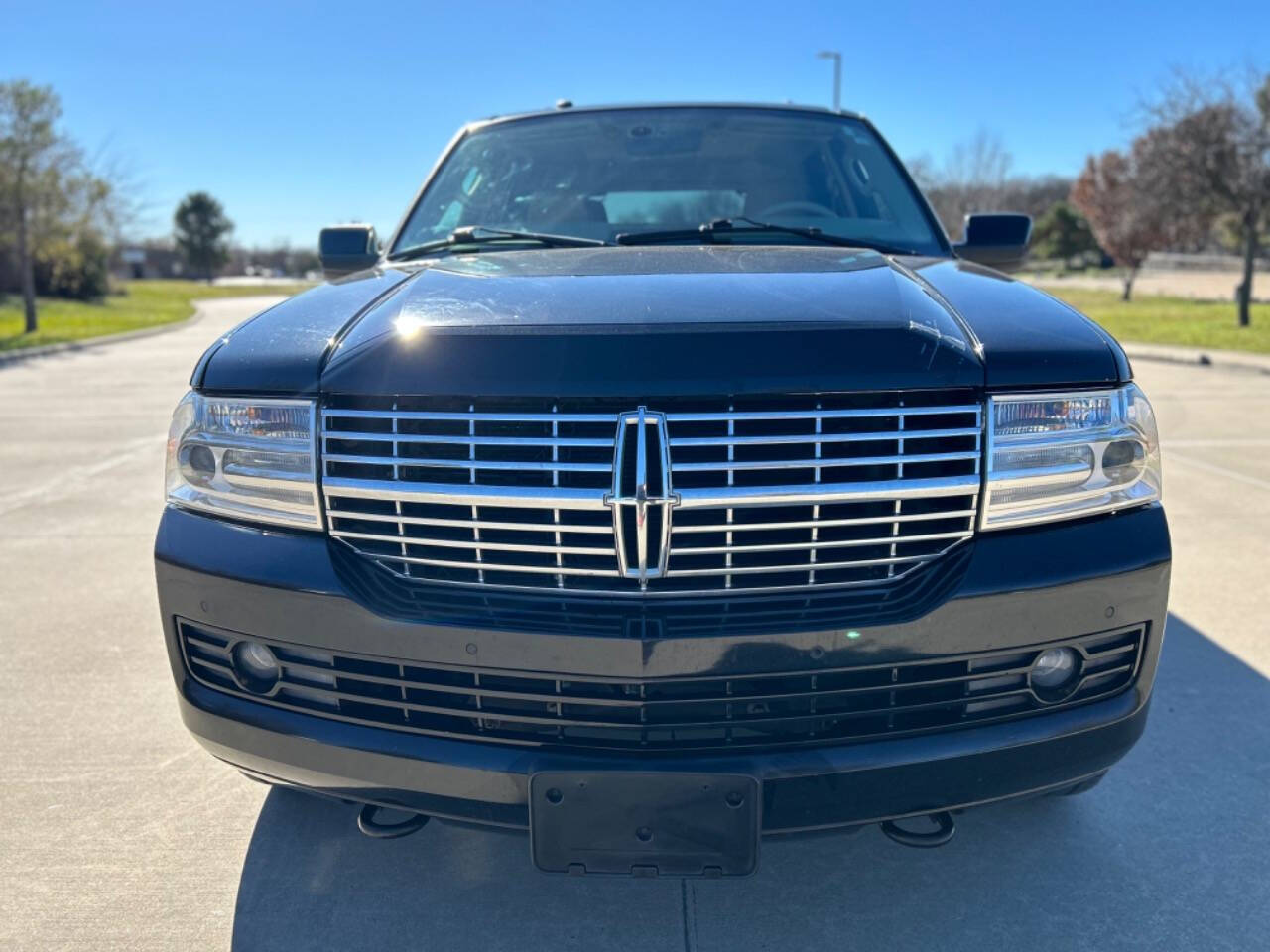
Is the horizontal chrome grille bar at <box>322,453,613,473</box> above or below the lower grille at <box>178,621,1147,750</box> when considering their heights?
above

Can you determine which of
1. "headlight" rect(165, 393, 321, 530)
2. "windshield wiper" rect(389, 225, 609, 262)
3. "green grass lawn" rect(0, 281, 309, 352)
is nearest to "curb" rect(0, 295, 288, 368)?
"green grass lawn" rect(0, 281, 309, 352)

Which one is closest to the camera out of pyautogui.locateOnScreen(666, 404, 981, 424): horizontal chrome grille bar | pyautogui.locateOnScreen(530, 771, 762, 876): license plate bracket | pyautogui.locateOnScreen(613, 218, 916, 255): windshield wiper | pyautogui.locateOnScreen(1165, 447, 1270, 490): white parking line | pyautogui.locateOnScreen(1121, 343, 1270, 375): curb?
pyautogui.locateOnScreen(530, 771, 762, 876): license plate bracket

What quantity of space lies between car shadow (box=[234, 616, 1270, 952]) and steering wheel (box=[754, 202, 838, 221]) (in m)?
1.90

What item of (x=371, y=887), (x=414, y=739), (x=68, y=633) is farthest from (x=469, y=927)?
(x=68, y=633)

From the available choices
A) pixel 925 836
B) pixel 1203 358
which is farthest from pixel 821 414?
pixel 1203 358

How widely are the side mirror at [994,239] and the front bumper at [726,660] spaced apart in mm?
1702

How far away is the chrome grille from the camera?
1.90m

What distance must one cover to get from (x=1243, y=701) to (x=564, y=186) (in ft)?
9.18

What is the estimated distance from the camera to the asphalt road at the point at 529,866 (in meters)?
2.24

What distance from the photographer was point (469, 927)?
2248 millimetres

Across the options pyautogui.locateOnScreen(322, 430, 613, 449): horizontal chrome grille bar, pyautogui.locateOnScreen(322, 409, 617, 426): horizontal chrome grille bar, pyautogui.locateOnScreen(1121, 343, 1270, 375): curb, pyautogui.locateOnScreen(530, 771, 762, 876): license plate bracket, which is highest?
pyautogui.locateOnScreen(322, 409, 617, 426): horizontal chrome grille bar

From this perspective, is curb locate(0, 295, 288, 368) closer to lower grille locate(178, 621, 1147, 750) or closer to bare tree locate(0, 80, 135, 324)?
bare tree locate(0, 80, 135, 324)

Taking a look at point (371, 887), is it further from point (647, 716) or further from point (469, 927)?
point (647, 716)

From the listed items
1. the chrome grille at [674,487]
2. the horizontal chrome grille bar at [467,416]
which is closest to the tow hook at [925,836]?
the chrome grille at [674,487]
